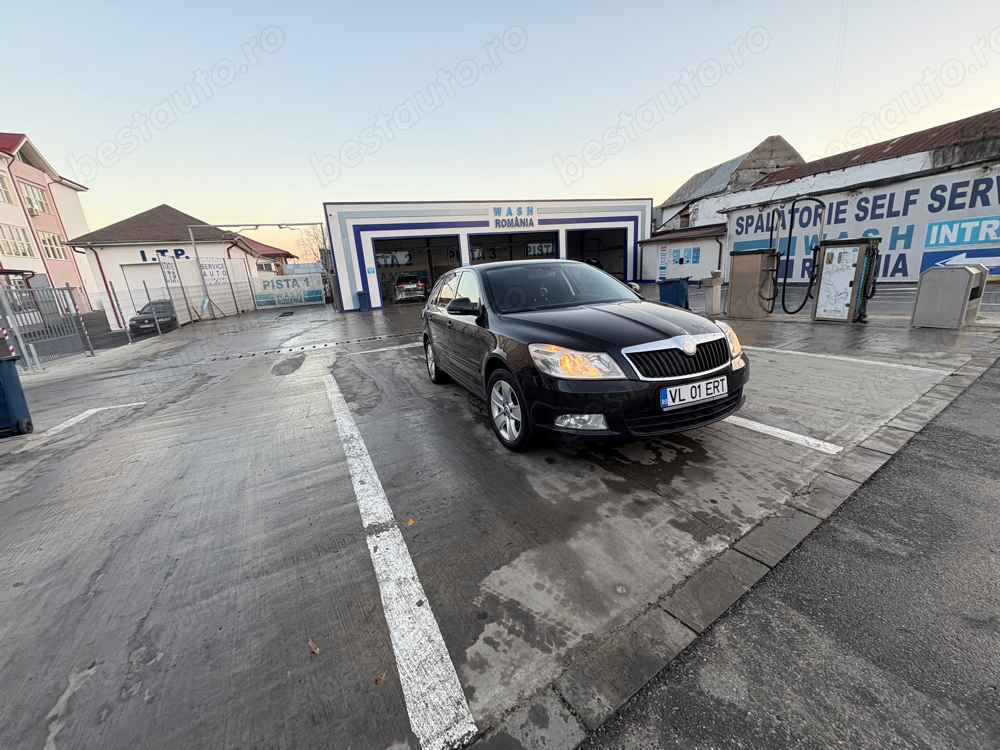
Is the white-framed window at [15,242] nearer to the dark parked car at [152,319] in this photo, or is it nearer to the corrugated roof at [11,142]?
the corrugated roof at [11,142]

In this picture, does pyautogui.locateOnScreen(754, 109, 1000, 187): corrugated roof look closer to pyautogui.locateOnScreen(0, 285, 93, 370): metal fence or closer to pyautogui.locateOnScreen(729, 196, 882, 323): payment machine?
pyautogui.locateOnScreen(729, 196, 882, 323): payment machine

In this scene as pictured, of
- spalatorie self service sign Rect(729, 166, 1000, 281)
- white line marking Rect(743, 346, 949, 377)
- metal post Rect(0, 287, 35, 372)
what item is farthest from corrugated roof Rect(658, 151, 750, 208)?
metal post Rect(0, 287, 35, 372)

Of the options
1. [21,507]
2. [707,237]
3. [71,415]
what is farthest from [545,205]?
[21,507]

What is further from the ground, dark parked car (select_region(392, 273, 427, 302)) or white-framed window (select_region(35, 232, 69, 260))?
white-framed window (select_region(35, 232, 69, 260))

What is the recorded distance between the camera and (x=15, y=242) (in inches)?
936

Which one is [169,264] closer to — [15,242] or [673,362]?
[15,242]

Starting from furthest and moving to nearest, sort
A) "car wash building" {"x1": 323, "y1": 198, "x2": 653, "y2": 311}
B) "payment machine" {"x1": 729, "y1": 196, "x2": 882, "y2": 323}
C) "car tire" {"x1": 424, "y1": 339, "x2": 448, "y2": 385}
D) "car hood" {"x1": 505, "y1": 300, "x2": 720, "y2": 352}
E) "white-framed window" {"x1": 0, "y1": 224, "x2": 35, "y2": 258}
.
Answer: "white-framed window" {"x1": 0, "y1": 224, "x2": 35, "y2": 258}
"car wash building" {"x1": 323, "y1": 198, "x2": 653, "y2": 311}
"payment machine" {"x1": 729, "y1": 196, "x2": 882, "y2": 323}
"car tire" {"x1": 424, "y1": 339, "x2": 448, "y2": 385}
"car hood" {"x1": 505, "y1": 300, "x2": 720, "y2": 352}

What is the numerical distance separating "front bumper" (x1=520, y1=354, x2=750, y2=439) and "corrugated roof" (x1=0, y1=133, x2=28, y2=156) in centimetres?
3838

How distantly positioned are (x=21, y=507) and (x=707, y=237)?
2406 centimetres

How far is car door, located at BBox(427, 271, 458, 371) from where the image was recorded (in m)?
4.94

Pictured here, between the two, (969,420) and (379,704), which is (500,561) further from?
(969,420)

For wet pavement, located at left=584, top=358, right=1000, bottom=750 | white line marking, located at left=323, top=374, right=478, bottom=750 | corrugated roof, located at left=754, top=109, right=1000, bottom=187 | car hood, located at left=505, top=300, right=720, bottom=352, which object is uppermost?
corrugated roof, located at left=754, top=109, right=1000, bottom=187

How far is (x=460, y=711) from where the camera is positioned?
4.82ft

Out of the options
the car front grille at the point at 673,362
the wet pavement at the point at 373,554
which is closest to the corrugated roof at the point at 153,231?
the wet pavement at the point at 373,554
